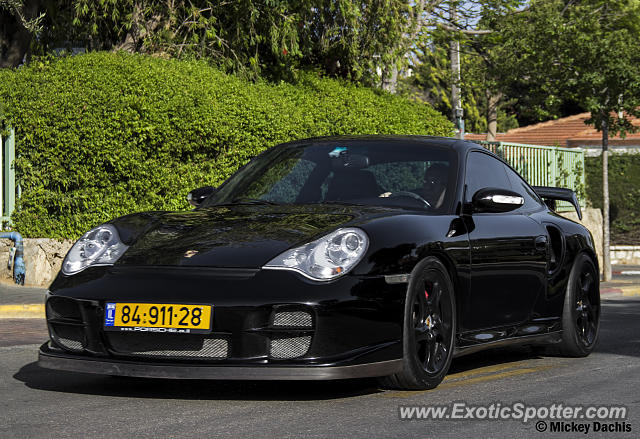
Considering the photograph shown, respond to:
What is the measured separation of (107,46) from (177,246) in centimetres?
1249

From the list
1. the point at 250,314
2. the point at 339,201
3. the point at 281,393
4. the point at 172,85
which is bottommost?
the point at 281,393

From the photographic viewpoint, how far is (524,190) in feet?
26.6

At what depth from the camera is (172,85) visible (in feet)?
45.6

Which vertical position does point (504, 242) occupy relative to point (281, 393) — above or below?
above

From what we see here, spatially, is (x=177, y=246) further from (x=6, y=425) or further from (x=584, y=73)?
(x=584, y=73)

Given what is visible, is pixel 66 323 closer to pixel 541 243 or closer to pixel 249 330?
pixel 249 330

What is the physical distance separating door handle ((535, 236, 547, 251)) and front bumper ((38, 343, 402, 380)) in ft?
6.90

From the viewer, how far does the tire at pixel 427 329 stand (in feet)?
19.2

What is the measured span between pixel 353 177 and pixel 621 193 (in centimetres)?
2515

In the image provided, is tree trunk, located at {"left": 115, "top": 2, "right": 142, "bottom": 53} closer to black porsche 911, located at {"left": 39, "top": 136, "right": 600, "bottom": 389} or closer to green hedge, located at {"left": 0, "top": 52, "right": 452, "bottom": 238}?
green hedge, located at {"left": 0, "top": 52, "right": 452, "bottom": 238}

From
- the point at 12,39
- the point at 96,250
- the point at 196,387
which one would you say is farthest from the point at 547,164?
the point at 96,250

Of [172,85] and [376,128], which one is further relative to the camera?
[376,128]

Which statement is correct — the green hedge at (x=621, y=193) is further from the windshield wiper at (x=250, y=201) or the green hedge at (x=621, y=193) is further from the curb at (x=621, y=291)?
the windshield wiper at (x=250, y=201)

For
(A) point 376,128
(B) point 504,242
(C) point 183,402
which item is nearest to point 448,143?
(B) point 504,242
